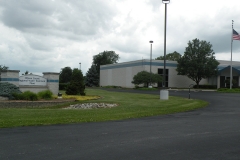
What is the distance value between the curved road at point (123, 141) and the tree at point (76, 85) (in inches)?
628

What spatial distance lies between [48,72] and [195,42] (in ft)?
132

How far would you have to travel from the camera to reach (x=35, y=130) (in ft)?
30.9

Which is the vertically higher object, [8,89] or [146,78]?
[146,78]

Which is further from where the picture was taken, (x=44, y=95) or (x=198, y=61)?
(x=198, y=61)

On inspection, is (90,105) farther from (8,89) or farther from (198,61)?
(198,61)

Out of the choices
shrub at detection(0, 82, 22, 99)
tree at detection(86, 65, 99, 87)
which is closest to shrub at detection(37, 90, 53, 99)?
shrub at detection(0, 82, 22, 99)

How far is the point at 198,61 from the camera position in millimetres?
56375

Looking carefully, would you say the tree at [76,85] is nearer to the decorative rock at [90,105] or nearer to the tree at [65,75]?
the decorative rock at [90,105]

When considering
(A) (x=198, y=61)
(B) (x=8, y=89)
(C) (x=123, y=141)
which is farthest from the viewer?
(A) (x=198, y=61)

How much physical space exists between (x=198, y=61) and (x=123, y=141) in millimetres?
51218

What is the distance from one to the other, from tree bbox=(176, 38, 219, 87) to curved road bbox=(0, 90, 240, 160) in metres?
46.4

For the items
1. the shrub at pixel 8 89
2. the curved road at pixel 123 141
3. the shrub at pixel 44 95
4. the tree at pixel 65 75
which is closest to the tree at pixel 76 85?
the shrub at pixel 44 95

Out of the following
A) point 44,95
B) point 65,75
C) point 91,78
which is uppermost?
point 65,75

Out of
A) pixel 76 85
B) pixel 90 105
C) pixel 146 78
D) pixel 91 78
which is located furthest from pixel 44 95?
pixel 91 78
